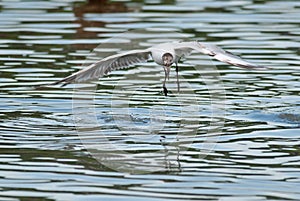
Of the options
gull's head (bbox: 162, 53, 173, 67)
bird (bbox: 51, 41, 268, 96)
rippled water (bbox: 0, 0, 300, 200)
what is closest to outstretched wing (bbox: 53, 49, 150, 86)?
bird (bbox: 51, 41, 268, 96)

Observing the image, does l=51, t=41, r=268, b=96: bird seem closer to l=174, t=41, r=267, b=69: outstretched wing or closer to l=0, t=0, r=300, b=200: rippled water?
l=174, t=41, r=267, b=69: outstretched wing

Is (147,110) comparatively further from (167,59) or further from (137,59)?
(167,59)

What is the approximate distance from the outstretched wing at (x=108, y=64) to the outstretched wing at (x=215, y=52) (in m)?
0.37

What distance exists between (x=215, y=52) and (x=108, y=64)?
147 centimetres

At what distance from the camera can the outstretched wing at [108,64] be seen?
35.0 feet

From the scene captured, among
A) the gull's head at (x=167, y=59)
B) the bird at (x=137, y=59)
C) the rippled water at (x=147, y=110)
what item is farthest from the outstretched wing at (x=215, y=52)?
the rippled water at (x=147, y=110)

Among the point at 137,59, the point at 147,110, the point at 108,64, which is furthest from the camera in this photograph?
the point at 147,110

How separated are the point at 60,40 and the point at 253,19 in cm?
349

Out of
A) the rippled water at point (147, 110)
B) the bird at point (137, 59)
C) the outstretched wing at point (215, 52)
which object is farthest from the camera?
the bird at point (137, 59)

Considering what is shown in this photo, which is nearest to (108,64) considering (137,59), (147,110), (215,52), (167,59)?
(137,59)

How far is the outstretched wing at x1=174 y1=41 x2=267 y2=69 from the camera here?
9609 mm

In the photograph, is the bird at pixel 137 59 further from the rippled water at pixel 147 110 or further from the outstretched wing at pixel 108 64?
the rippled water at pixel 147 110

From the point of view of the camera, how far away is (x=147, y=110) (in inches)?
463

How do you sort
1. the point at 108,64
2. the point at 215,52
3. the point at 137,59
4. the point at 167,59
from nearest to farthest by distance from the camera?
the point at 215,52 → the point at 167,59 → the point at 108,64 → the point at 137,59
